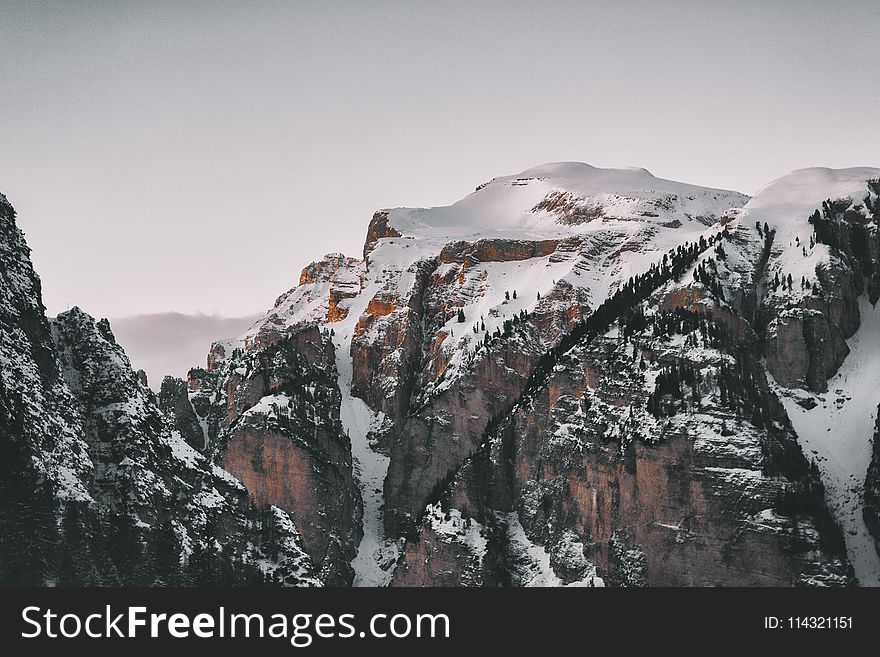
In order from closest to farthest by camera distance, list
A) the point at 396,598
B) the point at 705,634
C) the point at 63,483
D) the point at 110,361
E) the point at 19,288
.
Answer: the point at 396,598 < the point at 705,634 < the point at 63,483 < the point at 19,288 < the point at 110,361

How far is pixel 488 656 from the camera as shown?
332ft

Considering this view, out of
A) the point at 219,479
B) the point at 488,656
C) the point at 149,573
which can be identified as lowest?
the point at 488,656

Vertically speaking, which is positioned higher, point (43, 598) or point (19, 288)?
point (19, 288)

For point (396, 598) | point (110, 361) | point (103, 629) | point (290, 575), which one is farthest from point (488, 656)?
point (290, 575)

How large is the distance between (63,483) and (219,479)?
45043mm

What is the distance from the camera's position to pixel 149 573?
15888 cm

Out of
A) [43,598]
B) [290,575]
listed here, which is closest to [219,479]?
[290,575]

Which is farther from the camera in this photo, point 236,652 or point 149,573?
point 149,573

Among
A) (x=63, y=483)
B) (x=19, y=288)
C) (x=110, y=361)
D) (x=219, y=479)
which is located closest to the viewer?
(x=63, y=483)

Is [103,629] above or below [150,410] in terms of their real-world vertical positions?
below

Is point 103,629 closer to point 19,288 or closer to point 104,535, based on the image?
point 104,535

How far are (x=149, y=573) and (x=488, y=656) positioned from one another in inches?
2659

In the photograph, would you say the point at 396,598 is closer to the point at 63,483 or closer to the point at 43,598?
the point at 43,598

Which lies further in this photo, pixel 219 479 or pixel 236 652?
pixel 219 479
